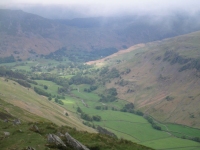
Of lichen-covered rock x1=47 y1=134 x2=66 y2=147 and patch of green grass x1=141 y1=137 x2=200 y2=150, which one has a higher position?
lichen-covered rock x1=47 y1=134 x2=66 y2=147

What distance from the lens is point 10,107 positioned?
11181cm

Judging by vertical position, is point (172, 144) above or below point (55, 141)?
below

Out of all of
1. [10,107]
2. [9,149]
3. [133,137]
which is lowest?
[133,137]

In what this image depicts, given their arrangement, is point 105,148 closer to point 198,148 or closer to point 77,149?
point 77,149

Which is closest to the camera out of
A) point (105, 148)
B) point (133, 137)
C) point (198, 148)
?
point (105, 148)

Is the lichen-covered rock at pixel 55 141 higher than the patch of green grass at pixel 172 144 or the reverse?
higher

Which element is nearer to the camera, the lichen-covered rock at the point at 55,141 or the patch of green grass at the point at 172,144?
the lichen-covered rock at the point at 55,141

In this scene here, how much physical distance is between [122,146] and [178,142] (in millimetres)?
145686

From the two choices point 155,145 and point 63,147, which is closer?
point 63,147

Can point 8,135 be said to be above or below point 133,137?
above

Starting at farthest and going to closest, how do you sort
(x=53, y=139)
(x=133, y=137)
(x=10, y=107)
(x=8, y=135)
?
(x=133, y=137)
(x=10, y=107)
(x=8, y=135)
(x=53, y=139)

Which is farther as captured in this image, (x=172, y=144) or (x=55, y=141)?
(x=172, y=144)

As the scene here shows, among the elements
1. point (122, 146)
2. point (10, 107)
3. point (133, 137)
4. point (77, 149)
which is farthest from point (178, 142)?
point (77, 149)

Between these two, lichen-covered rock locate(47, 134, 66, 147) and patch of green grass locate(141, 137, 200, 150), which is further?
patch of green grass locate(141, 137, 200, 150)
